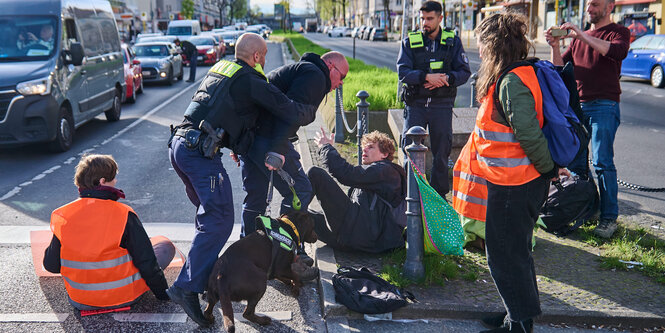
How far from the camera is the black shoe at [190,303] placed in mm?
3701

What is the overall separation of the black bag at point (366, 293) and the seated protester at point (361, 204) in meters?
0.58

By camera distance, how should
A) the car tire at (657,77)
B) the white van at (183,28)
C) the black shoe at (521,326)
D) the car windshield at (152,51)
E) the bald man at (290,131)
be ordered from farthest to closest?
1. the white van at (183,28)
2. the car windshield at (152,51)
3. the car tire at (657,77)
4. the bald man at (290,131)
5. the black shoe at (521,326)

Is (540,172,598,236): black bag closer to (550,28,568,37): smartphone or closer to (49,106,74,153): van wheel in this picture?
(550,28,568,37): smartphone

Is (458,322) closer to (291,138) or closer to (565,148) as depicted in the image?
(565,148)

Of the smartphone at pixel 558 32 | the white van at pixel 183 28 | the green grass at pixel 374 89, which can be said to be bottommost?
the green grass at pixel 374 89

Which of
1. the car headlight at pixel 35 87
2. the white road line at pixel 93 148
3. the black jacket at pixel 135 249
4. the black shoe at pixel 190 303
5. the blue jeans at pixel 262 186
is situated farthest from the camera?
the car headlight at pixel 35 87

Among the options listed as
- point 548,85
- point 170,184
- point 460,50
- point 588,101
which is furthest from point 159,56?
point 548,85

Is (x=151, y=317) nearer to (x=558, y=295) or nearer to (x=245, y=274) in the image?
(x=245, y=274)

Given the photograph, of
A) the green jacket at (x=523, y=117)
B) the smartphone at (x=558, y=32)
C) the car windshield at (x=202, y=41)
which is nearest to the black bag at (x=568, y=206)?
the smartphone at (x=558, y=32)

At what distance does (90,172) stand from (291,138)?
142 centimetres

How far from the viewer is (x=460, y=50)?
6047 mm

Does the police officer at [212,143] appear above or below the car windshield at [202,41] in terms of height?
below

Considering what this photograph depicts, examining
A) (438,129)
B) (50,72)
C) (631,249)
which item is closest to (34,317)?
(438,129)

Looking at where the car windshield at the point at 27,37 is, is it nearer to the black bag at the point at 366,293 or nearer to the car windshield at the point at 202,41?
the black bag at the point at 366,293
